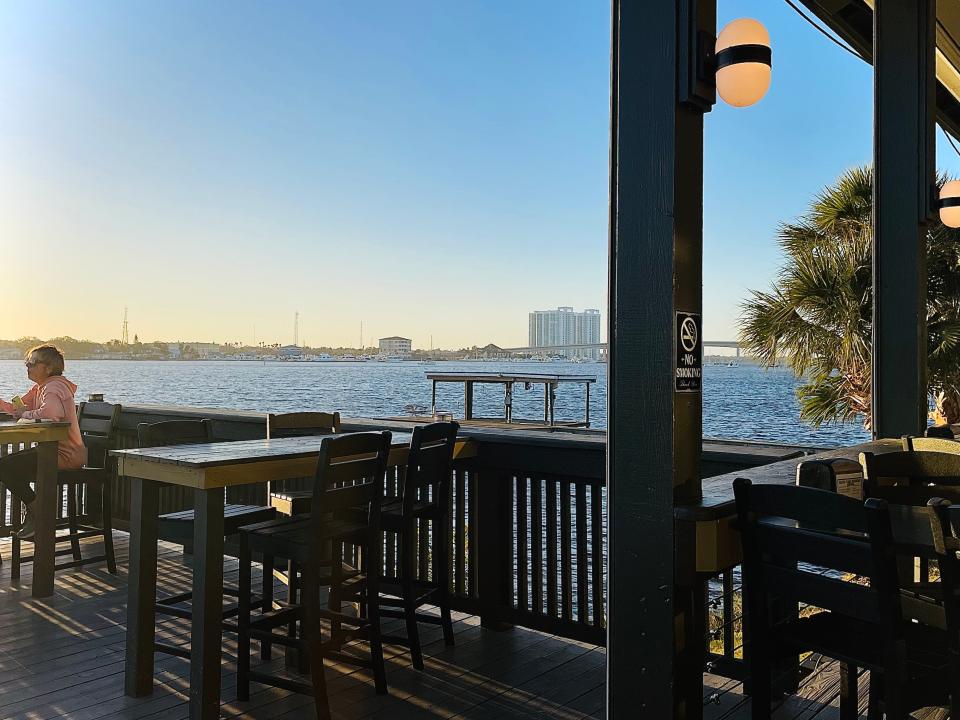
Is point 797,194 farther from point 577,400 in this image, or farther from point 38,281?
point 38,281

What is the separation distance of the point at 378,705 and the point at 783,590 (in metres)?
1.64

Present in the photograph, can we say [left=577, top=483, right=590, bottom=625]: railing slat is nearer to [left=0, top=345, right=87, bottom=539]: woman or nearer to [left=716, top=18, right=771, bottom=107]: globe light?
[left=716, top=18, right=771, bottom=107]: globe light

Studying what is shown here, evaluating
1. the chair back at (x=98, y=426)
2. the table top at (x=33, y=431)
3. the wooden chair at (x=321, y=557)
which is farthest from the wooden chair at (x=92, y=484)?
the wooden chair at (x=321, y=557)

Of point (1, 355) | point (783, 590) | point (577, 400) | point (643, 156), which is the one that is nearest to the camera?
point (783, 590)

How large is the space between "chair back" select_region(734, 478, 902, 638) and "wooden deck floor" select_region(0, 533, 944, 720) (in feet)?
2.91

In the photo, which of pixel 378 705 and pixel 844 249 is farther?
pixel 844 249

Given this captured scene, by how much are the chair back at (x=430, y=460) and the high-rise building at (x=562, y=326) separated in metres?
43.9

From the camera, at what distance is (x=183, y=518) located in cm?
313

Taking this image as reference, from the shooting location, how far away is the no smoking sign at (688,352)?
1850mm

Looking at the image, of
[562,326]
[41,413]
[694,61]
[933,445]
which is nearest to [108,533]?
[41,413]

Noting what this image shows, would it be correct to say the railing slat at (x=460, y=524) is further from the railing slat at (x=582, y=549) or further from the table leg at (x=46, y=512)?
the table leg at (x=46, y=512)

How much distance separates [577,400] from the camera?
176 feet

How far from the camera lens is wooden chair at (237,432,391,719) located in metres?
2.62

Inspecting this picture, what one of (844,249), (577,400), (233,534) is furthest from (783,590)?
(577,400)
